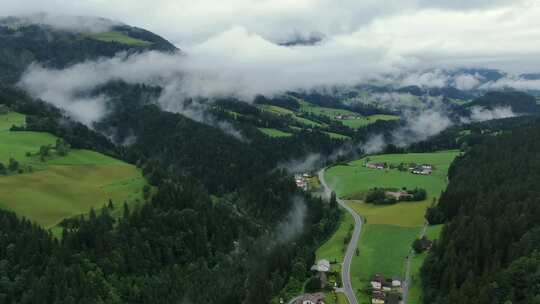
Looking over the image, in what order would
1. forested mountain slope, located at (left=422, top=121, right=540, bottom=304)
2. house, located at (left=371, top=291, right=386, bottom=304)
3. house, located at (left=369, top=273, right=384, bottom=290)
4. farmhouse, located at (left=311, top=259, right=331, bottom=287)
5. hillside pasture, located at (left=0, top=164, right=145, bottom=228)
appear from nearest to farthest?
forested mountain slope, located at (left=422, top=121, right=540, bottom=304), house, located at (left=371, top=291, right=386, bottom=304), house, located at (left=369, top=273, right=384, bottom=290), farmhouse, located at (left=311, top=259, right=331, bottom=287), hillside pasture, located at (left=0, top=164, right=145, bottom=228)

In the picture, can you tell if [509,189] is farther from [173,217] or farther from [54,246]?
[54,246]

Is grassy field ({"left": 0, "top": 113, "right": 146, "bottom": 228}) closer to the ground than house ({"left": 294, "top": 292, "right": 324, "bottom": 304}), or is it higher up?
higher up

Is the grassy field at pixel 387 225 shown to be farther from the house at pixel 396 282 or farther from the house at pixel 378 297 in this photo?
the house at pixel 396 282

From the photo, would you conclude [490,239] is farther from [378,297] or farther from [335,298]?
[335,298]

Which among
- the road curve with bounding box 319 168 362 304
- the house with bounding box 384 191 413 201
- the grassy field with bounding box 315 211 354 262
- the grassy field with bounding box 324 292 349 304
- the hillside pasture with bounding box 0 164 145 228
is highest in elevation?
the hillside pasture with bounding box 0 164 145 228

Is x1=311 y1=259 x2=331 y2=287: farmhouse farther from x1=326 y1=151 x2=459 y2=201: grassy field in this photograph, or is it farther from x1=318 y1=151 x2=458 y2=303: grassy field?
x1=326 y1=151 x2=459 y2=201: grassy field

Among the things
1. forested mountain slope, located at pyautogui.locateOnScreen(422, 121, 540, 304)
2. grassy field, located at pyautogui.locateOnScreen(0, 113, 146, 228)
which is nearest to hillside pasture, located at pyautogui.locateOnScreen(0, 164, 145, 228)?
grassy field, located at pyautogui.locateOnScreen(0, 113, 146, 228)

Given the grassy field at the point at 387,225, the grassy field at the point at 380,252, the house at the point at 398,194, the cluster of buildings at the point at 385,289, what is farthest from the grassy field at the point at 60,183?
the house at the point at 398,194
